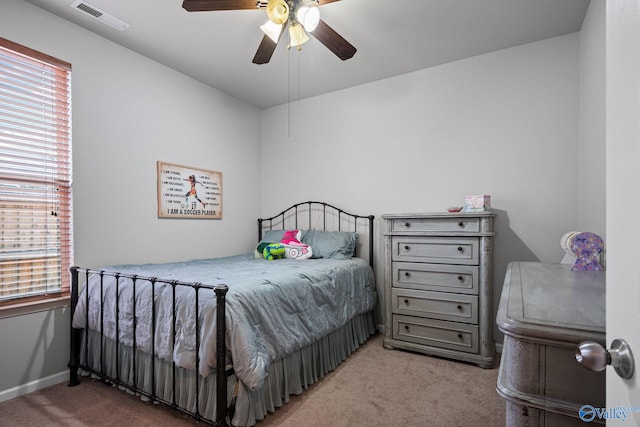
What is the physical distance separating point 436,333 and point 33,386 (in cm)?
293

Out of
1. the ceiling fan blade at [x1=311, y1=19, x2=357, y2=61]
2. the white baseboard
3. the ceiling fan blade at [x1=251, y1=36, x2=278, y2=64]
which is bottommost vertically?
the white baseboard

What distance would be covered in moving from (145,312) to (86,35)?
7.14 ft

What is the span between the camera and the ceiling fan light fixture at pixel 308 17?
182 centimetres

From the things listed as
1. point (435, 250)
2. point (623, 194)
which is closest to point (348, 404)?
point (435, 250)

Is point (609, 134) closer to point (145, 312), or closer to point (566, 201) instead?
point (145, 312)

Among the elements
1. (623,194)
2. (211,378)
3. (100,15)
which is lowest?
(211,378)

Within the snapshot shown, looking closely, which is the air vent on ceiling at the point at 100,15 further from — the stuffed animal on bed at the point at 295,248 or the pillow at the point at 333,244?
the pillow at the point at 333,244

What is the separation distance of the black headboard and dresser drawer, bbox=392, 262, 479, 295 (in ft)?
1.85

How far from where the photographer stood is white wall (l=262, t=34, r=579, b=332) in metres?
2.58

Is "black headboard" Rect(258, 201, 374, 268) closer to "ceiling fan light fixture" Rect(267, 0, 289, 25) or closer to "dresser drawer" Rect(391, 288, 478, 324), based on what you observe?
"dresser drawer" Rect(391, 288, 478, 324)

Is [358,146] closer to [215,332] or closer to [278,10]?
[278,10]

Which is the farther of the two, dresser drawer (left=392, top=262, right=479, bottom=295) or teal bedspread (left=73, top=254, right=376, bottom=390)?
dresser drawer (left=392, top=262, right=479, bottom=295)

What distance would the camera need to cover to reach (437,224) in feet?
8.61

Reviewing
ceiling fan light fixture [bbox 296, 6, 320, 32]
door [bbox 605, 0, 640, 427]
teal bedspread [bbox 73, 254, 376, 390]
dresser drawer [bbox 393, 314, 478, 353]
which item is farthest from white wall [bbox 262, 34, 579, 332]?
door [bbox 605, 0, 640, 427]
